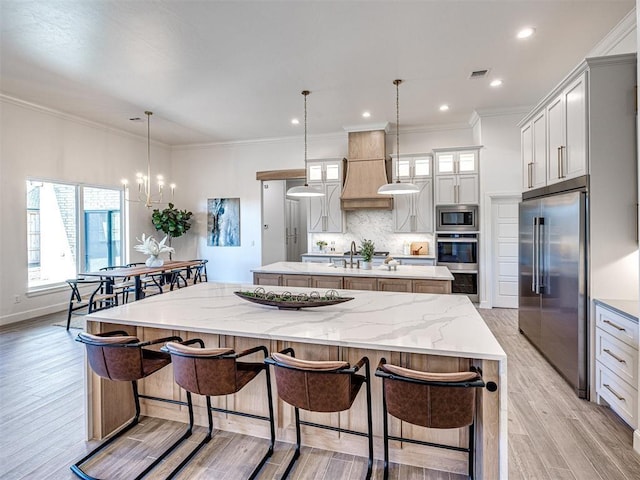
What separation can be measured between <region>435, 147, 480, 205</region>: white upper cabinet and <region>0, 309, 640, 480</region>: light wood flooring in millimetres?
3365

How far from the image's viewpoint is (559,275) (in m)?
3.23

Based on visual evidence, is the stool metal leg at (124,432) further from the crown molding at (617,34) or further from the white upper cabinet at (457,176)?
the white upper cabinet at (457,176)

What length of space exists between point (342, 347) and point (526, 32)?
3.53 meters

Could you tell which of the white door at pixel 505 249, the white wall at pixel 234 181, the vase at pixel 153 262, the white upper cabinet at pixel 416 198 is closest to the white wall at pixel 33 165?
the vase at pixel 153 262

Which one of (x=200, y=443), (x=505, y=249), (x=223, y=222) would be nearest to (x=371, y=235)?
(x=505, y=249)

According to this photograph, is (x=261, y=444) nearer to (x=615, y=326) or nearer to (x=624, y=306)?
(x=615, y=326)

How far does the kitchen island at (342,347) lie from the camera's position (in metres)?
1.71

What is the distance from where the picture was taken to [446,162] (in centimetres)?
605

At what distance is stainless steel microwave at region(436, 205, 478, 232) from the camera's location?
5.93 meters

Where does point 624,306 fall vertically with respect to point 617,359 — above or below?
above

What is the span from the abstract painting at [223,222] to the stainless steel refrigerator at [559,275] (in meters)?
5.82

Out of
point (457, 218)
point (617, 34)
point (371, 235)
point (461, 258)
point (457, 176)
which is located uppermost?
point (617, 34)

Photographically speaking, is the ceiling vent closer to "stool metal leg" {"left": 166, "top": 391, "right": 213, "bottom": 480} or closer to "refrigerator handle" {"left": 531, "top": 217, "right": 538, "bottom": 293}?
"refrigerator handle" {"left": 531, "top": 217, "right": 538, "bottom": 293}

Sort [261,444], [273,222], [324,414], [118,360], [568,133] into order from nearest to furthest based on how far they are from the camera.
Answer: [118,360] → [324,414] → [261,444] → [568,133] → [273,222]
